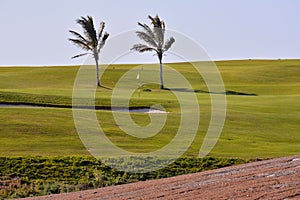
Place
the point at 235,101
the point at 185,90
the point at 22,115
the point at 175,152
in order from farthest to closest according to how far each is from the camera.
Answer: the point at 185,90
the point at 235,101
the point at 22,115
the point at 175,152

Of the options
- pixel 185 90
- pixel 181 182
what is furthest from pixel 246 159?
pixel 185 90

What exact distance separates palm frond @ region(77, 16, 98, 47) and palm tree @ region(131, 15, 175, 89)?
398 cm

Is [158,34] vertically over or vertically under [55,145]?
over

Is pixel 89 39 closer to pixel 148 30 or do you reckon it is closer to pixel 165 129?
pixel 148 30

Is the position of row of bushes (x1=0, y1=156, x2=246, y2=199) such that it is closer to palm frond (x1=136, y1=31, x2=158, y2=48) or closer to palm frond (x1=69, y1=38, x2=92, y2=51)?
palm frond (x1=69, y1=38, x2=92, y2=51)

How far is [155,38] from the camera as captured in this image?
221 feet

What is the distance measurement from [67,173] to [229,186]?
1103 centimetres

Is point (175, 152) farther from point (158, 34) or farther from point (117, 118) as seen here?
point (158, 34)

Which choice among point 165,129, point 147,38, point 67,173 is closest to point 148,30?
point 147,38

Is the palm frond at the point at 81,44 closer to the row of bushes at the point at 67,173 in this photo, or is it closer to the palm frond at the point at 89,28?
the palm frond at the point at 89,28

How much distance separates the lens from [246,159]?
85.1 ft

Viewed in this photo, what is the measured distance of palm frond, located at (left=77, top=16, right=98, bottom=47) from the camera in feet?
214

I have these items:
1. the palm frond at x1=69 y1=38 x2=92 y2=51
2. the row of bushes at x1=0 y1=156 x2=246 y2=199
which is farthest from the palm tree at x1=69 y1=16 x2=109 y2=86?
the row of bushes at x1=0 y1=156 x2=246 y2=199

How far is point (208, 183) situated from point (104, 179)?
935cm
